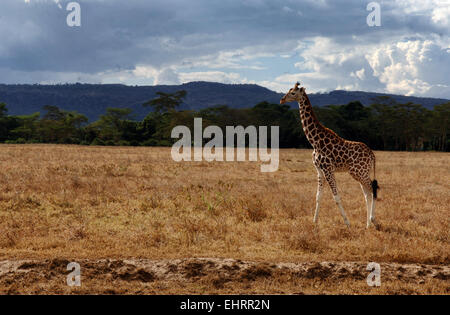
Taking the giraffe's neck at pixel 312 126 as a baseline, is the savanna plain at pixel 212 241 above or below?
below

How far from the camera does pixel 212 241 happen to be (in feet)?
26.2

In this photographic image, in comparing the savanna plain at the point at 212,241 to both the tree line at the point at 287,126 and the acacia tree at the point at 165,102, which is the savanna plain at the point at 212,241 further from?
the acacia tree at the point at 165,102

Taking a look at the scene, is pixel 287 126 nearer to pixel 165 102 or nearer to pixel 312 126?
pixel 165 102

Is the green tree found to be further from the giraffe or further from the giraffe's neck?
the giraffe

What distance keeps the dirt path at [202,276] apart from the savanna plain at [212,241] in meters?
0.02

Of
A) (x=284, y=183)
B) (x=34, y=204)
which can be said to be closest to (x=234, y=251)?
(x=34, y=204)

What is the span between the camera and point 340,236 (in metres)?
8.30

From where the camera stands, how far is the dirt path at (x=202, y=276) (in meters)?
5.70

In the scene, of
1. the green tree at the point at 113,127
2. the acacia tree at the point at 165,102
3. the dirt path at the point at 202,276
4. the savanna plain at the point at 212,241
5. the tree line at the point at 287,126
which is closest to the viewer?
the dirt path at the point at 202,276

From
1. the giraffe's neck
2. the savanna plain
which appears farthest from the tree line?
the giraffe's neck

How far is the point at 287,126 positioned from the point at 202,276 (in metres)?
65.6

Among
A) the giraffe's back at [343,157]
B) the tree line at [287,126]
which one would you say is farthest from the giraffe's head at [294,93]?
the tree line at [287,126]
